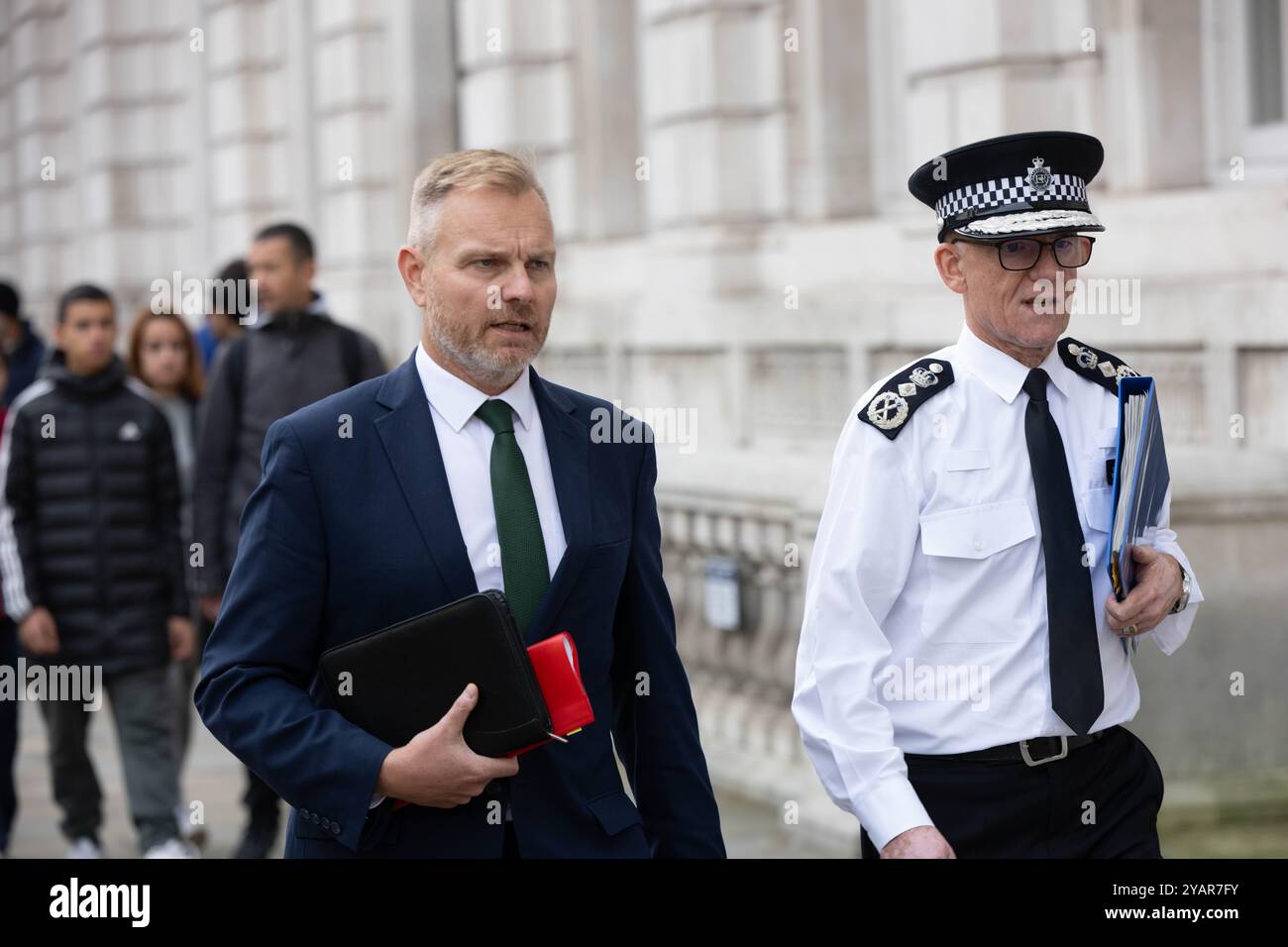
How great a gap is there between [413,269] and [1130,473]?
138cm

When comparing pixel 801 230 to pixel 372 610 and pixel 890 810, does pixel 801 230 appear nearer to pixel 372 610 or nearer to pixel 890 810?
pixel 890 810

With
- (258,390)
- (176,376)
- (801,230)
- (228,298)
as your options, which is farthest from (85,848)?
(801,230)

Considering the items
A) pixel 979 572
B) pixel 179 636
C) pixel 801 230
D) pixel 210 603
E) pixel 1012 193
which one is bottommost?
pixel 179 636

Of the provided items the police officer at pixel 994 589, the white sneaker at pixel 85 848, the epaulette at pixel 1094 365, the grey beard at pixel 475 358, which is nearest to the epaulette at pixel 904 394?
the police officer at pixel 994 589

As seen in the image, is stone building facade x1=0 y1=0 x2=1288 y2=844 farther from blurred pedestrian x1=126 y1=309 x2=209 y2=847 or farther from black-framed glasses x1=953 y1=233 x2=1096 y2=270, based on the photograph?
blurred pedestrian x1=126 y1=309 x2=209 y2=847

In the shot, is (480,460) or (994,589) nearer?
(480,460)

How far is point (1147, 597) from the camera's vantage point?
366cm

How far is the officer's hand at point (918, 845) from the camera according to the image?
3455 mm

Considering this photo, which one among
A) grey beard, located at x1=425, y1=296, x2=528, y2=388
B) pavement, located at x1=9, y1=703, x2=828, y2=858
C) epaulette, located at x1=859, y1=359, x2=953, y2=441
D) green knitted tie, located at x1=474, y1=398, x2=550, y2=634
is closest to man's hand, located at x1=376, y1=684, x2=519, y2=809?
green knitted tie, located at x1=474, y1=398, x2=550, y2=634

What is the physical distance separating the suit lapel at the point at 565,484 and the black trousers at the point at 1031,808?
83 centimetres

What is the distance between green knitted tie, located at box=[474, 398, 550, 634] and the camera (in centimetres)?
334

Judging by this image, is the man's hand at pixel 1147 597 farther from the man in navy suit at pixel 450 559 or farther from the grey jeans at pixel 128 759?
the grey jeans at pixel 128 759
